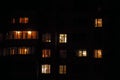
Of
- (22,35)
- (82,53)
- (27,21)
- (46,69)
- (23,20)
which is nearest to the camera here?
(82,53)

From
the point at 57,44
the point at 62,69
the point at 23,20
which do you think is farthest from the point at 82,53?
the point at 23,20

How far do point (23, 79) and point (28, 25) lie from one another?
32.1ft

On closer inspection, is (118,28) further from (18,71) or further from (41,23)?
(18,71)

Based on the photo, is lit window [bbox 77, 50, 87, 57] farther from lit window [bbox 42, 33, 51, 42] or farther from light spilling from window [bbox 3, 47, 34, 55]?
light spilling from window [bbox 3, 47, 34, 55]

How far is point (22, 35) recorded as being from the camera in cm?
4628

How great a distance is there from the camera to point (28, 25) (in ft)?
152

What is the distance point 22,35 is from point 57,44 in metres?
6.62

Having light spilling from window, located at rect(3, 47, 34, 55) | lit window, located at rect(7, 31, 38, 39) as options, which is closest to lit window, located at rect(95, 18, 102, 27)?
lit window, located at rect(7, 31, 38, 39)

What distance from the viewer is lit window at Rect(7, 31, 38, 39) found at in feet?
151

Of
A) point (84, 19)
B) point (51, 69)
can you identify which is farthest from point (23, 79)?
point (84, 19)

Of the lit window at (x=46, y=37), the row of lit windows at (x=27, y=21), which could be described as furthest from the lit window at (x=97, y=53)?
the lit window at (x=46, y=37)

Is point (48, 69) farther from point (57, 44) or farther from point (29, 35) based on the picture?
point (29, 35)

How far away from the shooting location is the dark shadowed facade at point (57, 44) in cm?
4481

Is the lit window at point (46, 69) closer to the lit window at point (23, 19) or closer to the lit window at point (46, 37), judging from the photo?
the lit window at point (46, 37)
